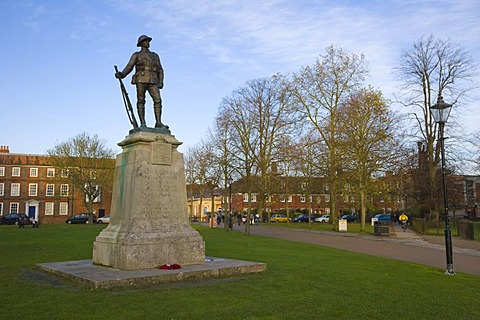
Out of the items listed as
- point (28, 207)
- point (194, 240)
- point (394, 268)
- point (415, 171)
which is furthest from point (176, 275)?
point (28, 207)

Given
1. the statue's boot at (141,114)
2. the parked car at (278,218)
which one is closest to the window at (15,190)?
the parked car at (278,218)

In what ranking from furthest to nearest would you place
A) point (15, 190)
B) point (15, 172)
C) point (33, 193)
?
point (33, 193) → point (15, 172) → point (15, 190)

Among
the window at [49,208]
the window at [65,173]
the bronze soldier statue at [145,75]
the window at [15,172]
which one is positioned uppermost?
the window at [15,172]

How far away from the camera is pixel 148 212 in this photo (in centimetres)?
1023

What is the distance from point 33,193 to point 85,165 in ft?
73.0

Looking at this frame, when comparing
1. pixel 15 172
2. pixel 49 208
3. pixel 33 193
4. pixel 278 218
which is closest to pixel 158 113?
pixel 278 218

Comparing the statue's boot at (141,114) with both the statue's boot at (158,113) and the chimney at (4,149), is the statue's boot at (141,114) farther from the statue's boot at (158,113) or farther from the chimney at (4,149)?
the chimney at (4,149)

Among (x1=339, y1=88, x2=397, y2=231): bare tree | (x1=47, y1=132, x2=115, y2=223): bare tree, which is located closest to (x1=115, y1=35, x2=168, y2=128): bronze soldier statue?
(x1=339, y1=88, x2=397, y2=231): bare tree

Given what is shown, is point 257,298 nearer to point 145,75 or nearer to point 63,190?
point 145,75

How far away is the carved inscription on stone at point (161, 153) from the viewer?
34.6 ft

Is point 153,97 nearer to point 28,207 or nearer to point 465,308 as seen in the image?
point 465,308

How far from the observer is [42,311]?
640cm

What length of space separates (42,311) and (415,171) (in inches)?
1783

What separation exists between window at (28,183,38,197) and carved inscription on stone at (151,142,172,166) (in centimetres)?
6425
